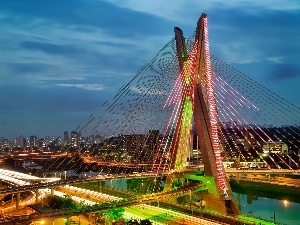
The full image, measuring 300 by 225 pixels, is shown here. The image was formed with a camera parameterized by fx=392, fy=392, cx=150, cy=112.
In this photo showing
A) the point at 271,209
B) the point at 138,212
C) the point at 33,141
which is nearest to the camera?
the point at 138,212

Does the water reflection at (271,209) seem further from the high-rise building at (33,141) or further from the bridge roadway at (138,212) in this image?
A: the high-rise building at (33,141)

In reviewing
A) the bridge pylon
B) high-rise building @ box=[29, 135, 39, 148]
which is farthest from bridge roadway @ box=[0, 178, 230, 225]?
high-rise building @ box=[29, 135, 39, 148]

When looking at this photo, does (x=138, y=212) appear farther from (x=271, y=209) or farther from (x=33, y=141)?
(x=33, y=141)

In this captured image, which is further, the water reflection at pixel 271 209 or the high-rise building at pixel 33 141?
the high-rise building at pixel 33 141

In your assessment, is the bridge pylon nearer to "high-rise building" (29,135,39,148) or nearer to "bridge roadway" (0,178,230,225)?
"bridge roadway" (0,178,230,225)

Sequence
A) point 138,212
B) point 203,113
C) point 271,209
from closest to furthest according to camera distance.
→ point 138,212 < point 203,113 < point 271,209

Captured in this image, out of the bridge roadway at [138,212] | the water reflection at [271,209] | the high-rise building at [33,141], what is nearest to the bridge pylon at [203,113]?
the bridge roadway at [138,212]

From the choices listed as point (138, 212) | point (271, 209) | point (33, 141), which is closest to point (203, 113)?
point (138, 212)

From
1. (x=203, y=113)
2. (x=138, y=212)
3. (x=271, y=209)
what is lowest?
(x=271, y=209)
